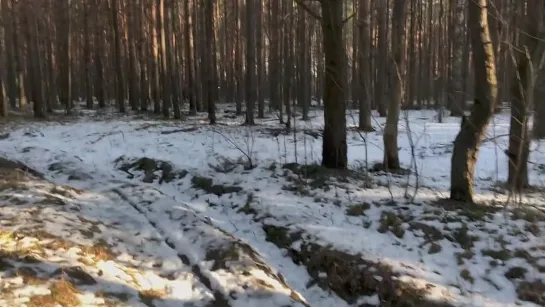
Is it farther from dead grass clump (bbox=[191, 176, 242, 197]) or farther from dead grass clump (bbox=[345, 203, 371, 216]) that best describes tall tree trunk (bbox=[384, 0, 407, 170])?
dead grass clump (bbox=[191, 176, 242, 197])

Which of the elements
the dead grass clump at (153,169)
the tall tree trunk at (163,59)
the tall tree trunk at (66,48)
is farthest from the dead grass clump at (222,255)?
the tall tree trunk at (66,48)

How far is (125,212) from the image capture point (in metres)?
8.23

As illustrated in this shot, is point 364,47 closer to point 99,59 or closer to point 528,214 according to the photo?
point 528,214

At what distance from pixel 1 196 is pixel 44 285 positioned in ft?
13.5

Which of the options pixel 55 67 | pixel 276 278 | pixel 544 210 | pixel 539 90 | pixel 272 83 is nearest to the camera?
pixel 276 278

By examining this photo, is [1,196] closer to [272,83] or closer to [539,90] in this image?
[539,90]

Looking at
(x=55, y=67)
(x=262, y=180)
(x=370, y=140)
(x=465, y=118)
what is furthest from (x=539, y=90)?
(x=55, y=67)

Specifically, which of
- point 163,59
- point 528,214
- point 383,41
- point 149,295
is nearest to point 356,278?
point 149,295

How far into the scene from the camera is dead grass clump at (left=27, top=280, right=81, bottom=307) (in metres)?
4.48

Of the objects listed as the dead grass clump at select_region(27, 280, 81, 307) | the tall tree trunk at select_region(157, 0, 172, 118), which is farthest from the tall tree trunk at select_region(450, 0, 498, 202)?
the tall tree trunk at select_region(157, 0, 172, 118)

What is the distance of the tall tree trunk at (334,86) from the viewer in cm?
941

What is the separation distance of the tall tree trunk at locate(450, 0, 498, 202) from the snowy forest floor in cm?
38

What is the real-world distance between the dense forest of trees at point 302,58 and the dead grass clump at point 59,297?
5.73m

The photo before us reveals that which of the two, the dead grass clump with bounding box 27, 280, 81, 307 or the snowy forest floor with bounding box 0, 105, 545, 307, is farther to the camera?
the snowy forest floor with bounding box 0, 105, 545, 307
